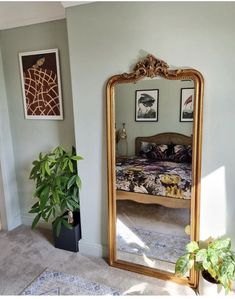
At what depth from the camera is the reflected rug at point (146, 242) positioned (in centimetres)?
224

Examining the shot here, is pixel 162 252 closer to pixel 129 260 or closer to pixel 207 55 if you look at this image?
pixel 129 260

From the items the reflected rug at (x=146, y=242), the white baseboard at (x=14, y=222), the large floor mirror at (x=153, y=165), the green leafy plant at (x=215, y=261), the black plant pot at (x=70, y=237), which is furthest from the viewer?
the white baseboard at (x=14, y=222)

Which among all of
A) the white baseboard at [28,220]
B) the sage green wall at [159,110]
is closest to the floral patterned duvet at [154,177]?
the sage green wall at [159,110]

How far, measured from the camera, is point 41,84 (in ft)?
8.87

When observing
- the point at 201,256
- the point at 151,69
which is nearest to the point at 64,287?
the point at 201,256

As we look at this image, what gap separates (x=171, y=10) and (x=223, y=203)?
1.51 meters

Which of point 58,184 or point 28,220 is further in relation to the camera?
point 28,220

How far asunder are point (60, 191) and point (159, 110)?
1.16 m

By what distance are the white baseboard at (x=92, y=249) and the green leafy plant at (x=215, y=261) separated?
86cm

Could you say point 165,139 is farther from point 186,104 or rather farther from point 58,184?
point 58,184

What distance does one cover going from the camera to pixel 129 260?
90.6 inches

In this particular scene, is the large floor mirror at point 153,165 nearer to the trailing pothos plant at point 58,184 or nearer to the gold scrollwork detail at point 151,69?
the gold scrollwork detail at point 151,69

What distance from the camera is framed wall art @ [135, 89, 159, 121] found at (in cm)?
202

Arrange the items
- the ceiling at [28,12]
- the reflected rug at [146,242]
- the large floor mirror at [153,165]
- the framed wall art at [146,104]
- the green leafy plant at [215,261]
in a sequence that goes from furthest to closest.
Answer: the ceiling at [28,12]
the reflected rug at [146,242]
the framed wall art at [146,104]
the large floor mirror at [153,165]
the green leafy plant at [215,261]
